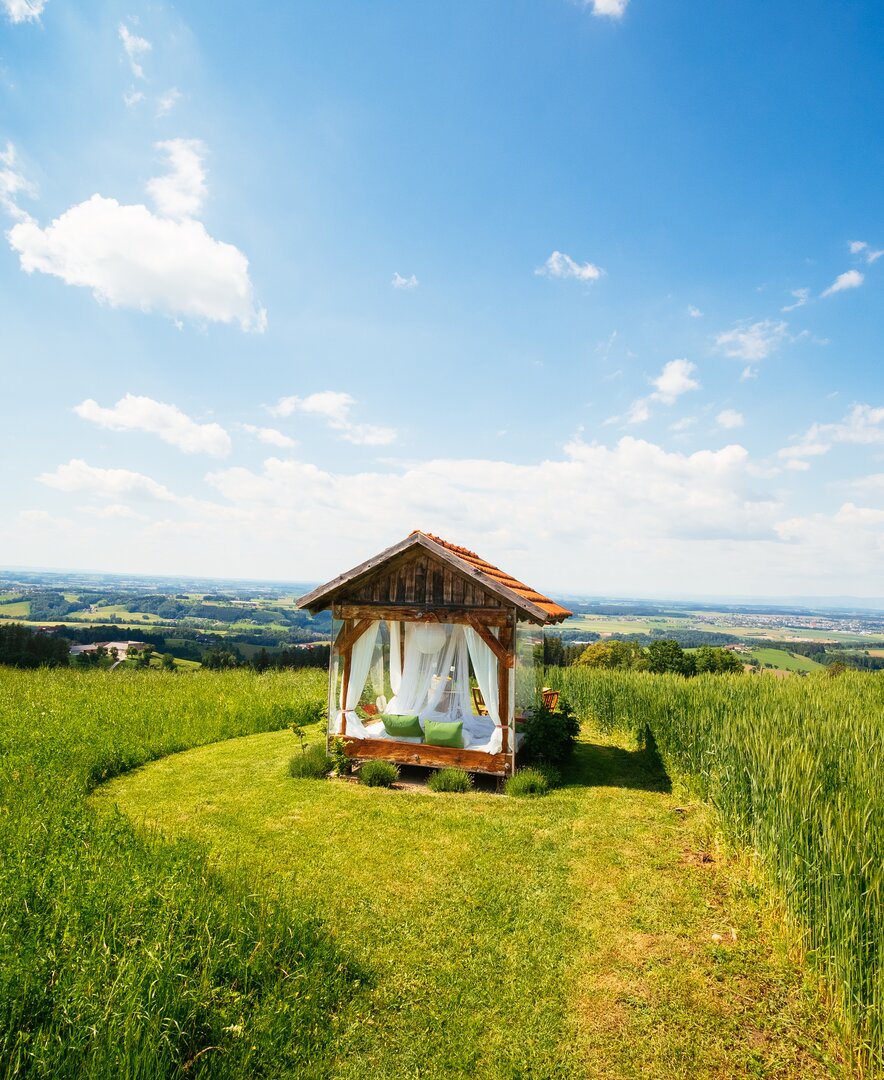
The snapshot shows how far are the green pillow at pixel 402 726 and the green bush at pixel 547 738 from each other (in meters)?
1.98

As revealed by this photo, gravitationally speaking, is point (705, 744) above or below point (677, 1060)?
above

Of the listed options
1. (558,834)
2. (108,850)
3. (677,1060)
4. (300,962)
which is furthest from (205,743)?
(677,1060)

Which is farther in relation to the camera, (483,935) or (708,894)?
(708,894)

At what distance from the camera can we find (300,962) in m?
4.00

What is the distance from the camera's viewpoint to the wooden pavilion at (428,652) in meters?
8.96

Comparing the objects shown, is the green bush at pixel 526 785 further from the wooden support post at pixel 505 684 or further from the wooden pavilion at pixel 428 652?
the wooden support post at pixel 505 684

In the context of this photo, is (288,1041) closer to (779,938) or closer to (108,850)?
(108,850)

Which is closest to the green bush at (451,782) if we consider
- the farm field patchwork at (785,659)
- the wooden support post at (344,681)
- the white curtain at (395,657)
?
the wooden support post at (344,681)

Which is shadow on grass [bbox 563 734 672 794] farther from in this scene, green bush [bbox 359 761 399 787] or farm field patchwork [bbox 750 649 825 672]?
farm field patchwork [bbox 750 649 825 672]

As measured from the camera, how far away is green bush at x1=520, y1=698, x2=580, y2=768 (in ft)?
31.9

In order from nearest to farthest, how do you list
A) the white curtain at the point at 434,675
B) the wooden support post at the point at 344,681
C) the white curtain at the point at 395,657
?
the wooden support post at the point at 344,681 < the white curtain at the point at 434,675 < the white curtain at the point at 395,657

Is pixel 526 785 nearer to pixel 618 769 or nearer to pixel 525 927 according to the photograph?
pixel 618 769

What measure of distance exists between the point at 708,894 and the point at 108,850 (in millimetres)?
5750

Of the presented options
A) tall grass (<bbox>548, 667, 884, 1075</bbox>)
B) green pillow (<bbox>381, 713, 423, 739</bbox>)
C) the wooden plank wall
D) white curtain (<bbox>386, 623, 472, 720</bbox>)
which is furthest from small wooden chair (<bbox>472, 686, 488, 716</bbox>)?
the wooden plank wall
